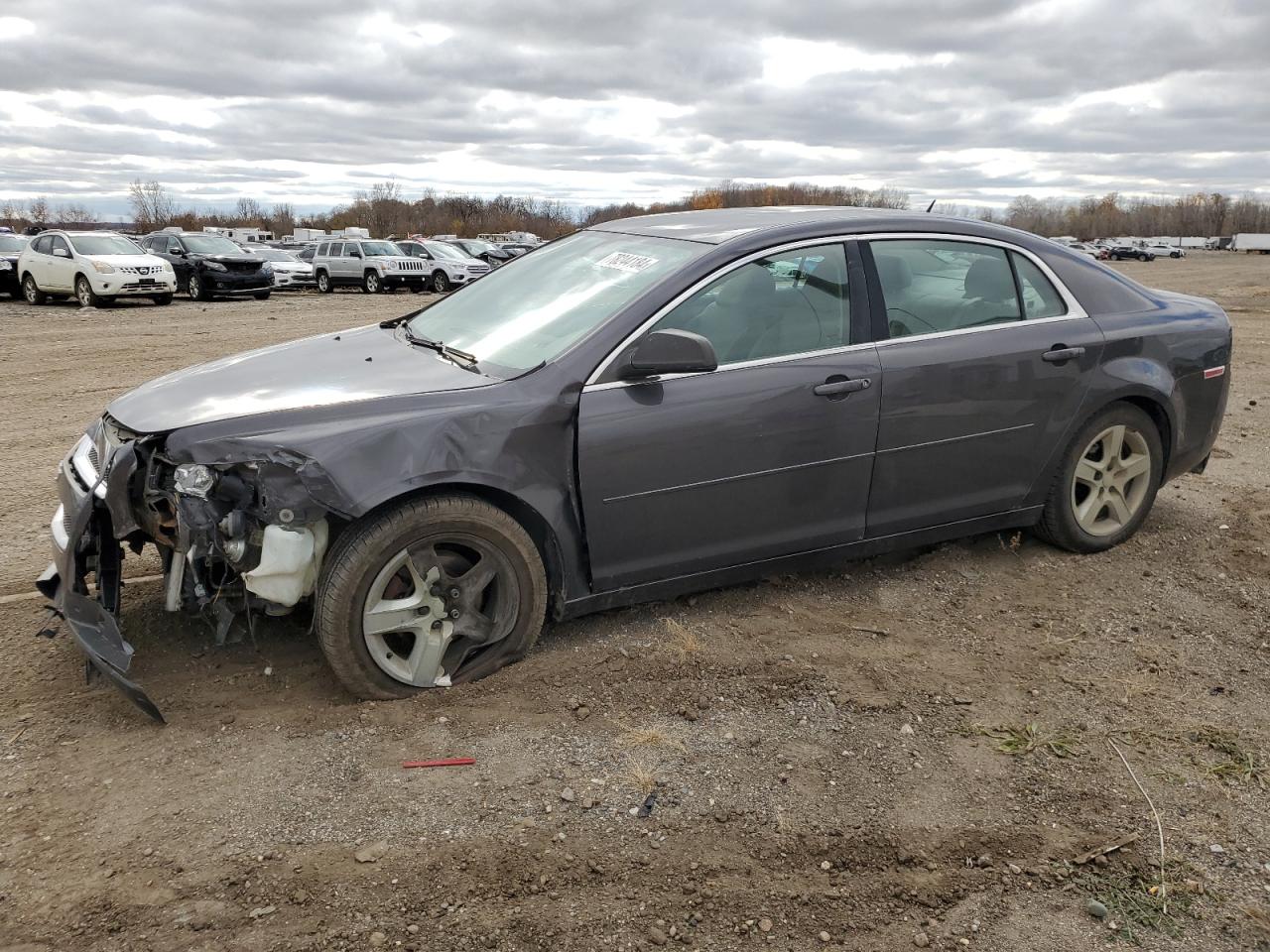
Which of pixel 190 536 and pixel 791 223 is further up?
pixel 791 223

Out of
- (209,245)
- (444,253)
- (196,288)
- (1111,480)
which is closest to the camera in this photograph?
(1111,480)

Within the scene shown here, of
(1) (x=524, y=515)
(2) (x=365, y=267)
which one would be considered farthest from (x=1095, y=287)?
(2) (x=365, y=267)

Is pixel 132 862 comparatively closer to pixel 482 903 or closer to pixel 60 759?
pixel 60 759

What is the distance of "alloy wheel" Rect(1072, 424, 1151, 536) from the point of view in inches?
192

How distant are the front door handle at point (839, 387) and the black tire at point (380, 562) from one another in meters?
1.34

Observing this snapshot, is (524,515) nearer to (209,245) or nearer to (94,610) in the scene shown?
(94,610)

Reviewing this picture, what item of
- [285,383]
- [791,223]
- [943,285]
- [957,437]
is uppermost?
[791,223]

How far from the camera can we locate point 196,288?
912 inches

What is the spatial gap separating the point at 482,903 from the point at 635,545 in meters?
1.55

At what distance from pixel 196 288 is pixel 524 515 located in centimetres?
2228

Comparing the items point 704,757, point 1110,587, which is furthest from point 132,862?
point 1110,587

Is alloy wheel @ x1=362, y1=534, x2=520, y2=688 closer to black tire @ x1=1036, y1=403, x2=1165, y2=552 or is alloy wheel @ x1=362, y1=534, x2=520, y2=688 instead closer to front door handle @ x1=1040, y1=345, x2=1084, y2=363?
front door handle @ x1=1040, y1=345, x2=1084, y2=363

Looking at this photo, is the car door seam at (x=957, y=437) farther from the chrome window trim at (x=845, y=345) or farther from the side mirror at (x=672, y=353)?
the side mirror at (x=672, y=353)

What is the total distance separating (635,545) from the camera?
12.6 feet
